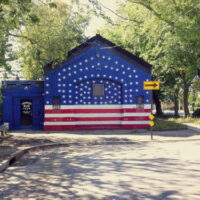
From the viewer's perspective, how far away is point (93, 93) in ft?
61.0

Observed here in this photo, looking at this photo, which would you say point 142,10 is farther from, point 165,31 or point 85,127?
point 85,127

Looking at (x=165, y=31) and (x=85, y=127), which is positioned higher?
(x=165, y=31)

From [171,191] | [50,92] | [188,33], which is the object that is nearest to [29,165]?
[171,191]

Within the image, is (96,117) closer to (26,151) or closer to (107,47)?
(107,47)

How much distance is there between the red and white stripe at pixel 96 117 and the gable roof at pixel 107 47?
8.44ft

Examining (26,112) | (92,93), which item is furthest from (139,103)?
(26,112)

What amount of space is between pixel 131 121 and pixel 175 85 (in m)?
13.9

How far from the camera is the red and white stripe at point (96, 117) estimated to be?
18.4 metres

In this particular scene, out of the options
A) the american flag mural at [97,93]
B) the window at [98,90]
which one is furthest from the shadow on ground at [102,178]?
the window at [98,90]

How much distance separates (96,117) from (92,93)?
5.07ft

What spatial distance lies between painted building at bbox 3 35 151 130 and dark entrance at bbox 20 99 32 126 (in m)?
0.09

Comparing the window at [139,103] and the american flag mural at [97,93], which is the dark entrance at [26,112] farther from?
the window at [139,103]

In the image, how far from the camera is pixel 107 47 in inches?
728

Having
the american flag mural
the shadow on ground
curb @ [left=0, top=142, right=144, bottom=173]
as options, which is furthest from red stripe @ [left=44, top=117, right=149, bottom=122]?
the shadow on ground
